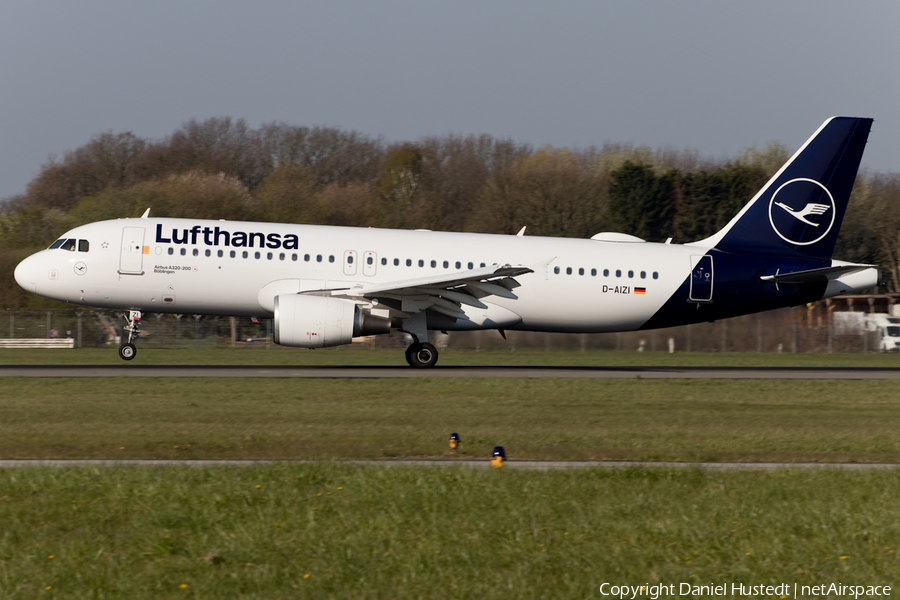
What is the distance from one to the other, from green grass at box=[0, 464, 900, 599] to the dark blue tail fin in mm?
20466

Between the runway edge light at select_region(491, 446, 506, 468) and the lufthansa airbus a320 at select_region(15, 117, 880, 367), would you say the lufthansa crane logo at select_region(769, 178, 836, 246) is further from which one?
the runway edge light at select_region(491, 446, 506, 468)

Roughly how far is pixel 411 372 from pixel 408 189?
6083 cm

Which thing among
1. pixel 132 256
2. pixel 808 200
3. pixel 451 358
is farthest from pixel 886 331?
pixel 132 256

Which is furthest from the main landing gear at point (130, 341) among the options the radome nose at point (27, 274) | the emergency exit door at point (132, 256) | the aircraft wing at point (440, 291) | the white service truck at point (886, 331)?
the white service truck at point (886, 331)

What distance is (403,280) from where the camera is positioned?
28.7 m

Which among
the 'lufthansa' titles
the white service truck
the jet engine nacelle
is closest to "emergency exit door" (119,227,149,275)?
the 'lufthansa' titles

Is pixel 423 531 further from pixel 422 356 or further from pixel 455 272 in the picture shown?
pixel 422 356

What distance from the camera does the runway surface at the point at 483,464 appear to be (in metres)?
12.3

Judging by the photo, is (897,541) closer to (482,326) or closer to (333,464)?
(333,464)

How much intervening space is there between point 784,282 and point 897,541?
880 inches

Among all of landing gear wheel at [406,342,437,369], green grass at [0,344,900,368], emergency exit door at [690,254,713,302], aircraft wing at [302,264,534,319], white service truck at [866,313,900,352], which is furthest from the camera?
white service truck at [866,313,900,352]

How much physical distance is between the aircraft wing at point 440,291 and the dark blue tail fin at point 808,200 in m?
7.79

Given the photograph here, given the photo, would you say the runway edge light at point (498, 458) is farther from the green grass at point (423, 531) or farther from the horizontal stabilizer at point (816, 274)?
the horizontal stabilizer at point (816, 274)

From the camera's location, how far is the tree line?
66375 millimetres
